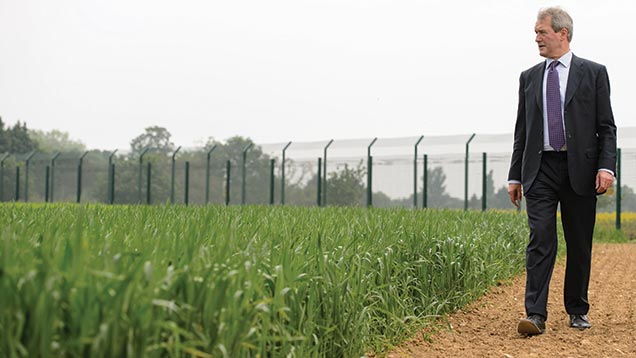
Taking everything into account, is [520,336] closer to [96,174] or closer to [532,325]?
[532,325]

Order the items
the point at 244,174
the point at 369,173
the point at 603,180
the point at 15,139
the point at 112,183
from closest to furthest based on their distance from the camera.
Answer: the point at 603,180 → the point at 369,173 → the point at 244,174 → the point at 112,183 → the point at 15,139

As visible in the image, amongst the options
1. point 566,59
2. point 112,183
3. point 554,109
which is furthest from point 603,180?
point 112,183

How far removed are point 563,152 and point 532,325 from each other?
1.09 m

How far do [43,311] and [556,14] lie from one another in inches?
148

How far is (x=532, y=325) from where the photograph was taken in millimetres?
4359

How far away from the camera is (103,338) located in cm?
182

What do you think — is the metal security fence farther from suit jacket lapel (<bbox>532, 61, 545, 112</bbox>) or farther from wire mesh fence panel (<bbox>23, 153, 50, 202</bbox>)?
suit jacket lapel (<bbox>532, 61, 545, 112</bbox>)

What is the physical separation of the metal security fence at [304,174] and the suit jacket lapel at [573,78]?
12.3m

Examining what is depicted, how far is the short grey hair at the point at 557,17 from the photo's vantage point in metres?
4.57

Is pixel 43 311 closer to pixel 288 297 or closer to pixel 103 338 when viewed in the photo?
pixel 103 338

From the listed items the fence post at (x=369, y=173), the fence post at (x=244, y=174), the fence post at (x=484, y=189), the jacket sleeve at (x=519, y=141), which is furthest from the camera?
the fence post at (x=244, y=174)

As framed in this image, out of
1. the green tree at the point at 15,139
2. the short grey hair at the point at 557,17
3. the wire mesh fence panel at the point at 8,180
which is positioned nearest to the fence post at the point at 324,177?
the wire mesh fence panel at the point at 8,180

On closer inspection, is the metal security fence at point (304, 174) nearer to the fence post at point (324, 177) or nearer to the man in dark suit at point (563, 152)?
the fence post at point (324, 177)

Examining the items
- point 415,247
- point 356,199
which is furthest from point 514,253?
point 356,199
